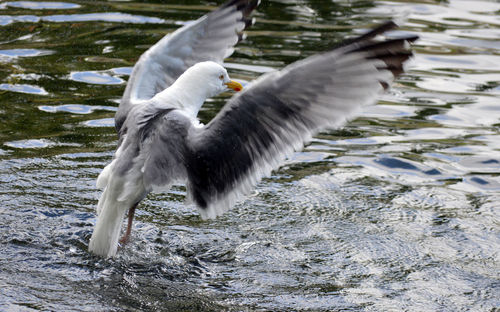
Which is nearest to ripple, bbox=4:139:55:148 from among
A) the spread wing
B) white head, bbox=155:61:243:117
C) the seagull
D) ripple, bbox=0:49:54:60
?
the seagull

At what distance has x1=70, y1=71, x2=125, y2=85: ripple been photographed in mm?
9297

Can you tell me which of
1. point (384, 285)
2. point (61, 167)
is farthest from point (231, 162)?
point (61, 167)

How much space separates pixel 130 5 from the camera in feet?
39.5

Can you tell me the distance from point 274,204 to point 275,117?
1522mm

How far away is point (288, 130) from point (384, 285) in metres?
1.17

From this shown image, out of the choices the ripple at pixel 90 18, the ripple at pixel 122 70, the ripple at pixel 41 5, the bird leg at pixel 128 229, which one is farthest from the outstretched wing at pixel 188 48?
the ripple at pixel 41 5

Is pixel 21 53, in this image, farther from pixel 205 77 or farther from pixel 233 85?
pixel 205 77

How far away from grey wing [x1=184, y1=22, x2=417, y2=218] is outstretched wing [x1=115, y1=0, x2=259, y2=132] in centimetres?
128

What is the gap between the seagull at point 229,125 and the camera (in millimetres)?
4730

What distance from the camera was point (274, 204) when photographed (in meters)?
6.30

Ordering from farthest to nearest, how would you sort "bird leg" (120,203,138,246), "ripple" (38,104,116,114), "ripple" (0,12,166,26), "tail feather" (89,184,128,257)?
"ripple" (0,12,166,26), "ripple" (38,104,116,114), "bird leg" (120,203,138,246), "tail feather" (89,184,128,257)

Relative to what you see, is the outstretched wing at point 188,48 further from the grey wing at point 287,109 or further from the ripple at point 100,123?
the ripple at point 100,123

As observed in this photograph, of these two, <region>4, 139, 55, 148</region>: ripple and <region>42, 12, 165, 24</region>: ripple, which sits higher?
<region>42, 12, 165, 24</region>: ripple

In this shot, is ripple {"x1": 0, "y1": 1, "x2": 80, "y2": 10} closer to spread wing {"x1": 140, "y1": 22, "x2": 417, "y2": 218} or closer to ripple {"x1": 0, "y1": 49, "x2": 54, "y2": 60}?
ripple {"x1": 0, "y1": 49, "x2": 54, "y2": 60}
